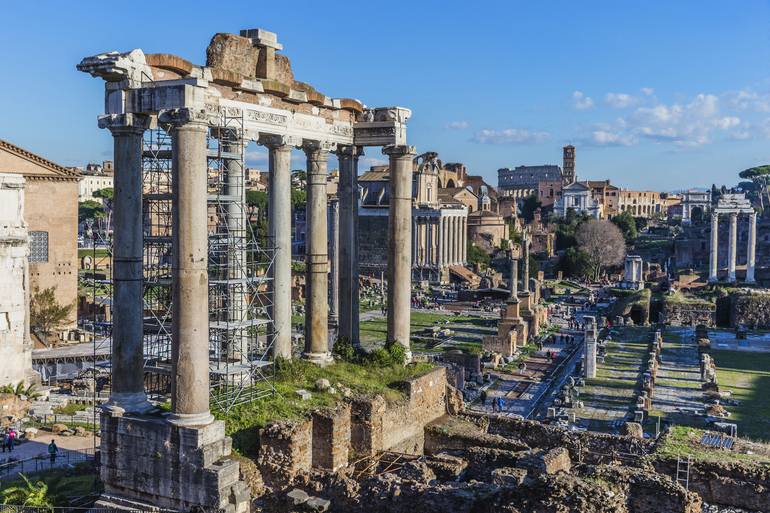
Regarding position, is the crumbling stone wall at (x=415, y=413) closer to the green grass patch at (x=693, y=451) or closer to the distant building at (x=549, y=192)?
the green grass patch at (x=693, y=451)

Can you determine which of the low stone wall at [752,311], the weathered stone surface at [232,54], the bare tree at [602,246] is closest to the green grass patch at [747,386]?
the low stone wall at [752,311]

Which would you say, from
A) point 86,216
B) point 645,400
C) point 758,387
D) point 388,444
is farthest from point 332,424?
point 86,216

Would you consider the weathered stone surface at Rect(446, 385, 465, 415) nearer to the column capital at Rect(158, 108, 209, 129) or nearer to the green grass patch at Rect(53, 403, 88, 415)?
the column capital at Rect(158, 108, 209, 129)

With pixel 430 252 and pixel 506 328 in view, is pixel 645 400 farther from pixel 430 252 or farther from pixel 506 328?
pixel 430 252

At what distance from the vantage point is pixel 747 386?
29188mm

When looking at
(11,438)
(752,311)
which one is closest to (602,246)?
(752,311)

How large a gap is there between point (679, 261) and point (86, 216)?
64.1 m

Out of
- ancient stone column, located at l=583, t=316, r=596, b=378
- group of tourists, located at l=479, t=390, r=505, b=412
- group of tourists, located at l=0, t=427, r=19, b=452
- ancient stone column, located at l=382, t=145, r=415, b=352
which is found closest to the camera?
ancient stone column, located at l=382, t=145, r=415, b=352

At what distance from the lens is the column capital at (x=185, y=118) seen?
10578mm

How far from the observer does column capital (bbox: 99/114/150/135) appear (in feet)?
36.5

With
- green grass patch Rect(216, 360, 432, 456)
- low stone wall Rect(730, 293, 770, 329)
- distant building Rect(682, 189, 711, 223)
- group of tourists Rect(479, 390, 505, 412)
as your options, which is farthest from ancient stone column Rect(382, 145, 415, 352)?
distant building Rect(682, 189, 711, 223)

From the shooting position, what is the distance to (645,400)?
25.0 meters

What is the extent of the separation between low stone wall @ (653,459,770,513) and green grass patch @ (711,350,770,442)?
8.72m

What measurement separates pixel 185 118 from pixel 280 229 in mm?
4147
